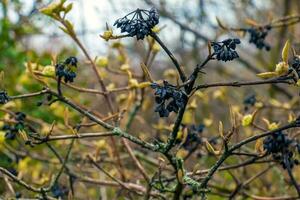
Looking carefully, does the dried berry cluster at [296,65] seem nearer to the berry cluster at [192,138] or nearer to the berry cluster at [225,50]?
the berry cluster at [225,50]

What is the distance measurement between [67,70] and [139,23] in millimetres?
337

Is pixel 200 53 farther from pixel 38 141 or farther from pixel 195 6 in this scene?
pixel 38 141

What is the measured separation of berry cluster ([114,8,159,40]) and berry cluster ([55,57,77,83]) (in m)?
0.27

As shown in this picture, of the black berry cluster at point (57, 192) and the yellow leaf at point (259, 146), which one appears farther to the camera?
the black berry cluster at point (57, 192)

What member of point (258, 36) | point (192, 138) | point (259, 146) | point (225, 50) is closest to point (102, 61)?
point (192, 138)

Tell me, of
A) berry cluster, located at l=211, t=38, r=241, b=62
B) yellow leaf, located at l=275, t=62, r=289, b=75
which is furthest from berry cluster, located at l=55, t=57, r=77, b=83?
yellow leaf, located at l=275, t=62, r=289, b=75

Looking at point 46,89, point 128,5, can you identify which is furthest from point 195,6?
point 46,89

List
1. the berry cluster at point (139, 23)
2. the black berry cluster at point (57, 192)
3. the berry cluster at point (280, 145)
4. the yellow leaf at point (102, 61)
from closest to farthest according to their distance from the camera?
the berry cluster at point (139, 23) < the berry cluster at point (280, 145) < the black berry cluster at point (57, 192) < the yellow leaf at point (102, 61)

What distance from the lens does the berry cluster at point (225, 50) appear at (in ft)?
3.87

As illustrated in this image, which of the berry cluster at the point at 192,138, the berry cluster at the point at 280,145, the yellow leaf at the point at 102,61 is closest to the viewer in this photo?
the berry cluster at the point at 280,145

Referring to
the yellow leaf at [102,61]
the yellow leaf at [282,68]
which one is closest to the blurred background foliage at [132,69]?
the yellow leaf at [102,61]

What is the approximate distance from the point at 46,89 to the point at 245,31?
975 mm

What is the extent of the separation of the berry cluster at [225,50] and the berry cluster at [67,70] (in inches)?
16.3

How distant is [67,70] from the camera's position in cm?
144
